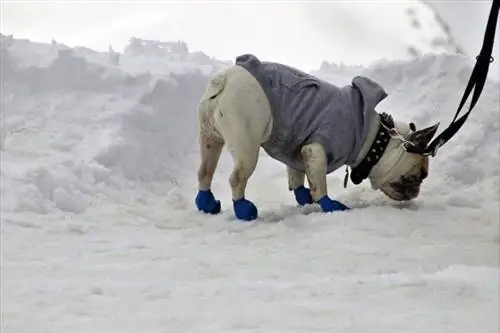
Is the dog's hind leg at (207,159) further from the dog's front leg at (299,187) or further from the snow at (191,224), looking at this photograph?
the dog's front leg at (299,187)

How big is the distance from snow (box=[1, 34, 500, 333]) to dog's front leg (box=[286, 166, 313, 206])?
5 centimetres

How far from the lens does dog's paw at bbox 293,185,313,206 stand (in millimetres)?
2566

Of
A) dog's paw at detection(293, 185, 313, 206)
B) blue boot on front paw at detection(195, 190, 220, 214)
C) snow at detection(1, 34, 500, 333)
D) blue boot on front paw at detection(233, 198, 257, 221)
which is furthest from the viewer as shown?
dog's paw at detection(293, 185, 313, 206)

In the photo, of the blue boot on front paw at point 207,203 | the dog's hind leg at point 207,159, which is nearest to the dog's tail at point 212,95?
the dog's hind leg at point 207,159

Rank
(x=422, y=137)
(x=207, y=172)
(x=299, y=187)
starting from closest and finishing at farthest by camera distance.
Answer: (x=422, y=137), (x=207, y=172), (x=299, y=187)

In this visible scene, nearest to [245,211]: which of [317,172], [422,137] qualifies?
[317,172]

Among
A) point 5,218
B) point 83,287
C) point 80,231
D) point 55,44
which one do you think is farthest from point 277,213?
point 55,44

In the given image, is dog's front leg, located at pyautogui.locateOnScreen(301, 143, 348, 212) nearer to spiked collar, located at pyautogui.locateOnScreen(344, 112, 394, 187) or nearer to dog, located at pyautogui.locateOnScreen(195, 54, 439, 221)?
dog, located at pyautogui.locateOnScreen(195, 54, 439, 221)

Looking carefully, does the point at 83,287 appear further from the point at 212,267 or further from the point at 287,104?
the point at 287,104

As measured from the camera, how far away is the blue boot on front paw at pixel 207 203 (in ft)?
7.93

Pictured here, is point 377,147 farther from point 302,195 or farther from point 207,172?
point 207,172

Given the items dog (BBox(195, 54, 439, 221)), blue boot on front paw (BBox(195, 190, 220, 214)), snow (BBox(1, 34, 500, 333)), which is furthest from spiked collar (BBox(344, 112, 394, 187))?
blue boot on front paw (BBox(195, 190, 220, 214))

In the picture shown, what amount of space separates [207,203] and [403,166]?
592 millimetres

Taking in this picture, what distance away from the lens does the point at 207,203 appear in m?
2.43
